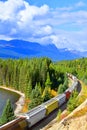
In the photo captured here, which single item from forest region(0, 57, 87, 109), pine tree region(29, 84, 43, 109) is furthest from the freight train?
forest region(0, 57, 87, 109)

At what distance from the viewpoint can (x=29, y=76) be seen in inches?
4636

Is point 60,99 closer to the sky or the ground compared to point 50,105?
closer to the ground

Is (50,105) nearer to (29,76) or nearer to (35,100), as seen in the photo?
(35,100)

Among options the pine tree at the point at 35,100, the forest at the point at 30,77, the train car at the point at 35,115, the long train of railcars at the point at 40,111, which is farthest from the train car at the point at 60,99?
the forest at the point at 30,77

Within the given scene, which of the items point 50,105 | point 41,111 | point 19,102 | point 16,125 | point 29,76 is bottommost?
point 19,102

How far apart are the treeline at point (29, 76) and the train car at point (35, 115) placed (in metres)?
51.3

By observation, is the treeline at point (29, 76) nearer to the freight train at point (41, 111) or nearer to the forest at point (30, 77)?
the forest at point (30, 77)

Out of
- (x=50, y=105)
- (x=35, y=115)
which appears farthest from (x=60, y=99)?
(x=35, y=115)

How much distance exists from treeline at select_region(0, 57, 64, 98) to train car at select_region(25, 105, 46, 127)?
2020 inches

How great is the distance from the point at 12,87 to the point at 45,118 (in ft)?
251

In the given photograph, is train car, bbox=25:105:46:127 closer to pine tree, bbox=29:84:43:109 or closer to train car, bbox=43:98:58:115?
train car, bbox=43:98:58:115

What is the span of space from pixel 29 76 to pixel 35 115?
221ft

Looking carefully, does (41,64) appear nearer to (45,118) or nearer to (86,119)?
(45,118)

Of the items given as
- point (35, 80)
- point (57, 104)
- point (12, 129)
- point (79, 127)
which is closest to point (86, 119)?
point (79, 127)
